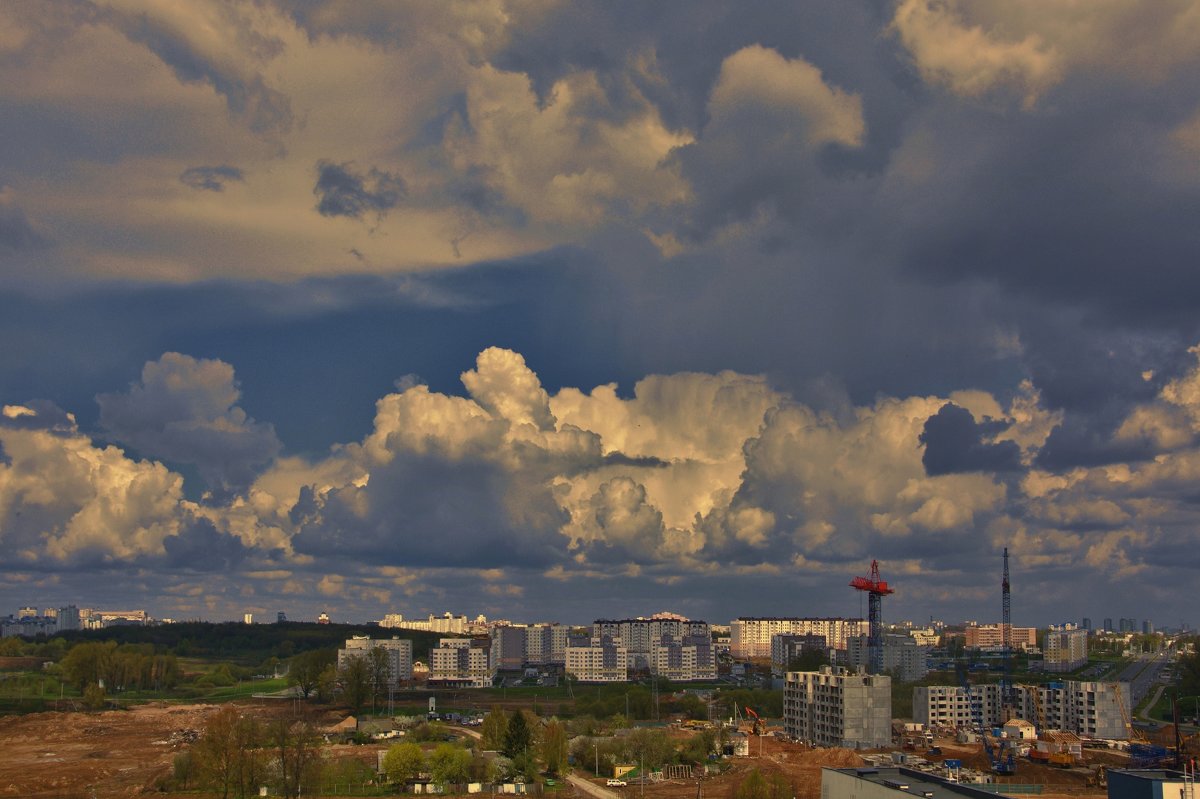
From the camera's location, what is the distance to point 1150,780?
45.1m

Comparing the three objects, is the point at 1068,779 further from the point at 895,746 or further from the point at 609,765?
the point at 609,765

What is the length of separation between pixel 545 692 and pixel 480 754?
109m

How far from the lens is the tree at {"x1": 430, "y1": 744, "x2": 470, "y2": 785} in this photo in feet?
274

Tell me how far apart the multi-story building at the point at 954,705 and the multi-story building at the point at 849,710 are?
23.3 m

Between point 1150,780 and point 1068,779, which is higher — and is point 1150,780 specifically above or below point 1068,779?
above

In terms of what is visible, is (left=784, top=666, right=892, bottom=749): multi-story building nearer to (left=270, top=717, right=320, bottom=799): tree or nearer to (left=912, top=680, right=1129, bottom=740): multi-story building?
(left=912, top=680, right=1129, bottom=740): multi-story building

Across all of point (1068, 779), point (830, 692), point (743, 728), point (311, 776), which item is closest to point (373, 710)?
point (743, 728)

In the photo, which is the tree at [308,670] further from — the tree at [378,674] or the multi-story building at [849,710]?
the multi-story building at [849,710]

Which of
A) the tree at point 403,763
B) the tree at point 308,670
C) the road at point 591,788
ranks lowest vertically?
the tree at point 308,670

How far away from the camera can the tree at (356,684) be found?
156 meters

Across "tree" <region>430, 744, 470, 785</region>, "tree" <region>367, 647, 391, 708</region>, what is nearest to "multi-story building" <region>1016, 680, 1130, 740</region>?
"tree" <region>430, 744, 470, 785</region>

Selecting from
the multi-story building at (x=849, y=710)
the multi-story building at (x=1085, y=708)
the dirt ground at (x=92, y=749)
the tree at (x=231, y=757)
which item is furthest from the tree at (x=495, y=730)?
the multi-story building at (x=1085, y=708)

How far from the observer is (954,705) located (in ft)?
444

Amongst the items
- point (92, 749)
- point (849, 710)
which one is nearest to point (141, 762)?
point (92, 749)
